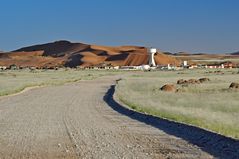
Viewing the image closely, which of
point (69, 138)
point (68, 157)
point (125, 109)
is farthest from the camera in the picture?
point (125, 109)

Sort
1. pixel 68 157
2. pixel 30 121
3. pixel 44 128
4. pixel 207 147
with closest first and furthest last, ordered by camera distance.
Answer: pixel 68 157
pixel 207 147
pixel 44 128
pixel 30 121

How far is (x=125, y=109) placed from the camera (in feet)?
87.7

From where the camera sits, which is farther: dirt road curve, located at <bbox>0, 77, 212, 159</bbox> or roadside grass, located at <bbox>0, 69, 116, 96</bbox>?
roadside grass, located at <bbox>0, 69, 116, 96</bbox>

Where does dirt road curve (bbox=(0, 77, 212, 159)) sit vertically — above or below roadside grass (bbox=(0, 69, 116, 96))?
above

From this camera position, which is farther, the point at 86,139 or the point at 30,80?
the point at 30,80

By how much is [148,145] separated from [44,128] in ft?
18.3

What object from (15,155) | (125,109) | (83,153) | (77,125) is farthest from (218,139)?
(125,109)

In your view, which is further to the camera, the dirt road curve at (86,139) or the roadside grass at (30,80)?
the roadside grass at (30,80)

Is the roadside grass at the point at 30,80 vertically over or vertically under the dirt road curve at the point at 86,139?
under

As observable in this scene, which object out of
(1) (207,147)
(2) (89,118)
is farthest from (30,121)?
(1) (207,147)

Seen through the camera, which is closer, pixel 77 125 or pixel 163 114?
pixel 77 125

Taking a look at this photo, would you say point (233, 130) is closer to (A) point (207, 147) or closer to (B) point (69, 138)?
(A) point (207, 147)

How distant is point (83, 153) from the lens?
42.8ft

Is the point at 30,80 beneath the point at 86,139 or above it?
beneath
